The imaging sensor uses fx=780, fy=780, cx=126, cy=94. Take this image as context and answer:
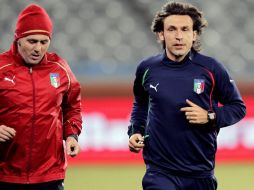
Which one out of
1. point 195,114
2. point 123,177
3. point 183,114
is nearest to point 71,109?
point 183,114

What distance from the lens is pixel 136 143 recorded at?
19.2 feet

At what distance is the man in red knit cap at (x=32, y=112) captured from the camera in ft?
18.6

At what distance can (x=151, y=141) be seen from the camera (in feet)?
19.3

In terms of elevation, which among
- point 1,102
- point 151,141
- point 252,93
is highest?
point 1,102

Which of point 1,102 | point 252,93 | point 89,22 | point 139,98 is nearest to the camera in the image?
point 1,102

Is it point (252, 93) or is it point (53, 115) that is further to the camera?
point (252, 93)

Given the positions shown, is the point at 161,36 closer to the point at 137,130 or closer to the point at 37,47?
the point at 137,130

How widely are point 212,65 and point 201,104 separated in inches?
12.1

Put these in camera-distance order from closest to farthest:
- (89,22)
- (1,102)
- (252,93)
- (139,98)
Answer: (1,102) → (139,98) → (252,93) → (89,22)

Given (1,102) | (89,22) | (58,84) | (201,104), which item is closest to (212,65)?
(201,104)

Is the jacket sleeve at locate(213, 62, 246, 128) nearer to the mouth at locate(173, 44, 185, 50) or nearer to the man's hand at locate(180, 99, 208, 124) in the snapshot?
the man's hand at locate(180, 99, 208, 124)

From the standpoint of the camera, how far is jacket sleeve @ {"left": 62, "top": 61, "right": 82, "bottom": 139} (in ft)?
19.4

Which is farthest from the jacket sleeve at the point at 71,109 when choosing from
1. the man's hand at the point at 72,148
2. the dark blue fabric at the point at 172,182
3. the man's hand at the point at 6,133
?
the dark blue fabric at the point at 172,182

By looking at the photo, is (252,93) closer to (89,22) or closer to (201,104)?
(89,22)
